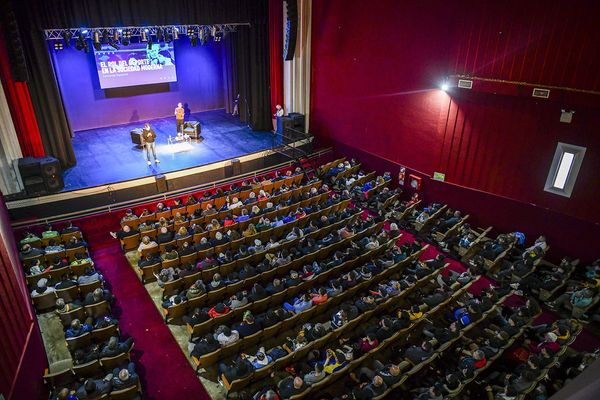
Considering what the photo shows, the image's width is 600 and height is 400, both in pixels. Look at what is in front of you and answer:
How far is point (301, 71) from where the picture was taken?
17.8 metres

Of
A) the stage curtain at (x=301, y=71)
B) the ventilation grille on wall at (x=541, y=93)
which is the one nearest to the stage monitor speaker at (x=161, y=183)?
the stage curtain at (x=301, y=71)

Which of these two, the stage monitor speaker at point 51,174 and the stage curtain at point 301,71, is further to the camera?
the stage curtain at point 301,71

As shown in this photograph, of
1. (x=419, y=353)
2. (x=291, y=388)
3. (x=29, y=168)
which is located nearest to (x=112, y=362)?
(x=291, y=388)

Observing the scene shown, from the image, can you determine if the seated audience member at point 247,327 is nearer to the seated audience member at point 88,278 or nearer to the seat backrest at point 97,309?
the seat backrest at point 97,309

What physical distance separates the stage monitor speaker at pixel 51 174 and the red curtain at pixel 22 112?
917 millimetres

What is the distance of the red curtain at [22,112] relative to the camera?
12169 millimetres

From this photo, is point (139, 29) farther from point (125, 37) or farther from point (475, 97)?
point (475, 97)

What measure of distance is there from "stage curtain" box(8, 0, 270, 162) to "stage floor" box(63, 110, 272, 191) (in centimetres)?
121

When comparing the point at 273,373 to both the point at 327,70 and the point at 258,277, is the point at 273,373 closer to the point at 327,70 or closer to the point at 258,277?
the point at 258,277

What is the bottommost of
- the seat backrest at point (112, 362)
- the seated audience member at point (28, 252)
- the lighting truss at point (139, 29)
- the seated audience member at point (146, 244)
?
the seat backrest at point (112, 362)

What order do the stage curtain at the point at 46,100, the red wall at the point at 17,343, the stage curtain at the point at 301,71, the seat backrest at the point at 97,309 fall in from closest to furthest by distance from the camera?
the red wall at the point at 17,343 → the seat backrest at the point at 97,309 → the stage curtain at the point at 46,100 → the stage curtain at the point at 301,71

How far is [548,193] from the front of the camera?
11273mm

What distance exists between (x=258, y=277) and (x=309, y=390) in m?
3.13

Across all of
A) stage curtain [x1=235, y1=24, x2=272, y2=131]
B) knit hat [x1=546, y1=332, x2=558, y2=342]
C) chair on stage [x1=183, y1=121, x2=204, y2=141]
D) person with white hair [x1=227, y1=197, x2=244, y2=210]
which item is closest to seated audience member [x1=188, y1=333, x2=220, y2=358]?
→ person with white hair [x1=227, y1=197, x2=244, y2=210]
